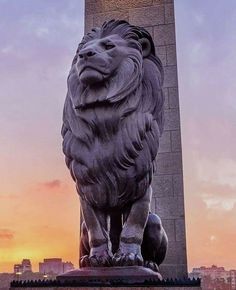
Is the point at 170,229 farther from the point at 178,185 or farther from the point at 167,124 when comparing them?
the point at 167,124

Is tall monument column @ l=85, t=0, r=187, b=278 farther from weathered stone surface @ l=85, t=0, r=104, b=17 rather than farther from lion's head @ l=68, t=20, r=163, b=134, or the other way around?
lion's head @ l=68, t=20, r=163, b=134

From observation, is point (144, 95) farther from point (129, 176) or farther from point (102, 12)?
point (102, 12)

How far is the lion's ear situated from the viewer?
8.64 feet

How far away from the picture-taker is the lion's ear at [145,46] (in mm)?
2635

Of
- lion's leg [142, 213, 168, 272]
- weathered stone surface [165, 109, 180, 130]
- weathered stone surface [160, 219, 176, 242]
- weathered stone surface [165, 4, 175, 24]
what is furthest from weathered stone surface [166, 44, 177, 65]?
lion's leg [142, 213, 168, 272]

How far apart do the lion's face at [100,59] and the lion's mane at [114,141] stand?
42mm

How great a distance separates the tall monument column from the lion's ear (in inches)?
66.2

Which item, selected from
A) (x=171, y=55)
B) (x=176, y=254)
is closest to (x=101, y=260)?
(x=176, y=254)

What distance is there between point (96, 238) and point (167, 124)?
6.93 feet

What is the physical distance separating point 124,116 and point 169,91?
79.0 inches

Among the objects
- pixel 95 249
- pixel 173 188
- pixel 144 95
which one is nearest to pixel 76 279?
pixel 95 249

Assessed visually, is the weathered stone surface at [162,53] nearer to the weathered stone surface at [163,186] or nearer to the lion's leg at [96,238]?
the weathered stone surface at [163,186]

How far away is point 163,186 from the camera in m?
4.16

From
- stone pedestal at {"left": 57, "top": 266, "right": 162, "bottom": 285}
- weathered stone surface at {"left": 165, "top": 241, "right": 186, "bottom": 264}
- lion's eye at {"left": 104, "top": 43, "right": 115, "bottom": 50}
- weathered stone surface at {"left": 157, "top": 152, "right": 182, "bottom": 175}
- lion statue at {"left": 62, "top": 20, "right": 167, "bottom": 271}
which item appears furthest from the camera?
weathered stone surface at {"left": 157, "top": 152, "right": 182, "bottom": 175}
